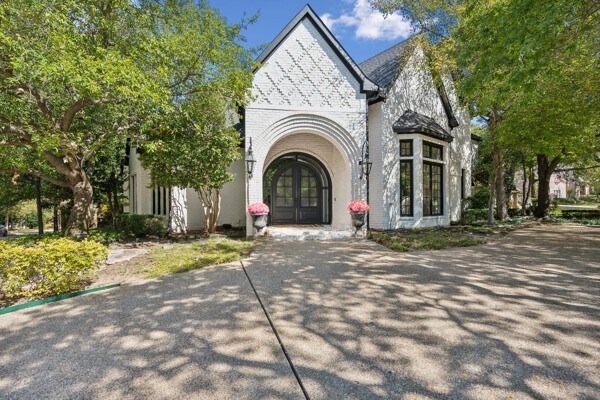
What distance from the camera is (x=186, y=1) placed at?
840 cm

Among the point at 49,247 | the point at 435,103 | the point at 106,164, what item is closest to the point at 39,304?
the point at 49,247

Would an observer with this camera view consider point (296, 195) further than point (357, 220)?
Yes

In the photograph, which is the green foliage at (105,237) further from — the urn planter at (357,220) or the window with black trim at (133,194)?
the urn planter at (357,220)

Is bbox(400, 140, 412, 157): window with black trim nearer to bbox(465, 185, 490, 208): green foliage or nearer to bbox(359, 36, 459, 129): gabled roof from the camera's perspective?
bbox(359, 36, 459, 129): gabled roof

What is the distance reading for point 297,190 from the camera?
12.1 metres

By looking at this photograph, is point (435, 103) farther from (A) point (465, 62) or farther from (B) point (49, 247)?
(B) point (49, 247)

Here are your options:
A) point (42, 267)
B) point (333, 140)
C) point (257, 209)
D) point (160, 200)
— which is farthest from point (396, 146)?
point (160, 200)

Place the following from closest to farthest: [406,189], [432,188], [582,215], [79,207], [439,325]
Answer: [439,325] < [79,207] < [406,189] < [432,188] < [582,215]

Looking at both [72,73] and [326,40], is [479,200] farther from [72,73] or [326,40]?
[72,73]

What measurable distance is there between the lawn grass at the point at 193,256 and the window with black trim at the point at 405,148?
7.18m

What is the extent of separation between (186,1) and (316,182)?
7.78 metres

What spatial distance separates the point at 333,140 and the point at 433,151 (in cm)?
496

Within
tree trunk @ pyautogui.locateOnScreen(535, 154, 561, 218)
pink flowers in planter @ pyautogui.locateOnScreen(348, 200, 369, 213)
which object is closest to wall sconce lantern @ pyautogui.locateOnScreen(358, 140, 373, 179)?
pink flowers in planter @ pyautogui.locateOnScreen(348, 200, 369, 213)

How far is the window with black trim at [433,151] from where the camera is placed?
11.7m
